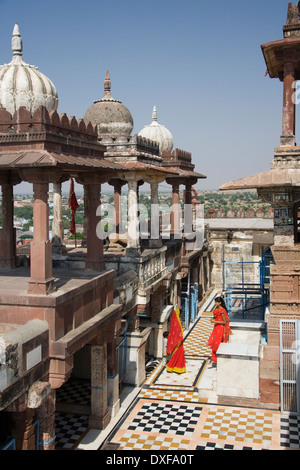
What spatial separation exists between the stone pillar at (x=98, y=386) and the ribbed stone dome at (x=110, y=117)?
6421 millimetres

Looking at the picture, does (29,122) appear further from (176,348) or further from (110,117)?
(176,348)

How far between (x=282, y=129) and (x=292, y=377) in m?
5.35

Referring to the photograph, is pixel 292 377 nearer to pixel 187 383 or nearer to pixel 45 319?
pixel 187 383

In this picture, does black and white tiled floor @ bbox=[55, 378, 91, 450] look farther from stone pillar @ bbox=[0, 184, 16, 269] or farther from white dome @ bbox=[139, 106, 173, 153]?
white dome @ bbox=[139, 106, 173, 153]

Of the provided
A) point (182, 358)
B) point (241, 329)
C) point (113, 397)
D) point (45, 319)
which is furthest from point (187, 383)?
point (45, 319)

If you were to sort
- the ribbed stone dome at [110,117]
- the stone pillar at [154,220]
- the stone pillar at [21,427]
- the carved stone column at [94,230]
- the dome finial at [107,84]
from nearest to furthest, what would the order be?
1. the stone pillar at [21,427]
2. the carved stone column at [94,230]
3. the ribbed stone dome at [110,117]
4. the dome finial at [107,84]
5. the stone pillar at [154,220]

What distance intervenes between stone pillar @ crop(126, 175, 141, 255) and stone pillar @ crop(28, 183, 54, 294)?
525cm

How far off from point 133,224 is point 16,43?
16.8 feet

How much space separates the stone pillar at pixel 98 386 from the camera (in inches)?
403

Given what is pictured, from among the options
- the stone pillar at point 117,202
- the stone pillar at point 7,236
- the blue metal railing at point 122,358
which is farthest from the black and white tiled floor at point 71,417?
the stone pillar at point 117,202

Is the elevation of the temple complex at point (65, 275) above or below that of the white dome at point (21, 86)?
below

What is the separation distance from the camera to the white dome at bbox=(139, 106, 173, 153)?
784 inches

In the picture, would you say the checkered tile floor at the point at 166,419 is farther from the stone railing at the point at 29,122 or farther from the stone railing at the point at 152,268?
the stone railing at the point at 29,122

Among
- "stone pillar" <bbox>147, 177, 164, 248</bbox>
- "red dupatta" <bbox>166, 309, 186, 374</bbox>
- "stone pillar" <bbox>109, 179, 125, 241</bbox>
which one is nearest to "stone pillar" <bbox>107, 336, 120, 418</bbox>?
"red dupatta" <bbox>166, 309, 186, 374</bbox>
